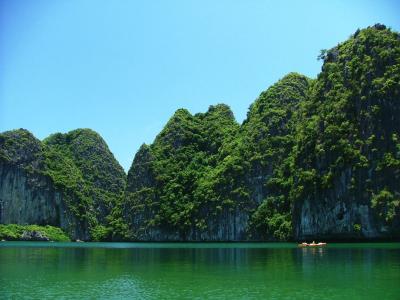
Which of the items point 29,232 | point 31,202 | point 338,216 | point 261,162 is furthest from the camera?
point 31,202

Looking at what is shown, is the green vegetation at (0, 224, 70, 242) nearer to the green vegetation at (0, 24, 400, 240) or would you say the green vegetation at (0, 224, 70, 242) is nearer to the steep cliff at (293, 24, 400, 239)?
the green vegetation at (0, 24, 400, 240)

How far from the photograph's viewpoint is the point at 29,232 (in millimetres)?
98062

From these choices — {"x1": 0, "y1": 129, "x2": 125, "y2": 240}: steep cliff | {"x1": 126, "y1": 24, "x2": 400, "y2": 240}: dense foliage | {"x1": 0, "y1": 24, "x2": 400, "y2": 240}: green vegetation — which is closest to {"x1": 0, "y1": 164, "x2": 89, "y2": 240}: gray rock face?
{"x1": 0, "y1": 129, "x2": 125, "y2": 240}: steep cliff

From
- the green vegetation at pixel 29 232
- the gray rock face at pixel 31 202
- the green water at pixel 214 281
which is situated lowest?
the green water at pixel 214 281

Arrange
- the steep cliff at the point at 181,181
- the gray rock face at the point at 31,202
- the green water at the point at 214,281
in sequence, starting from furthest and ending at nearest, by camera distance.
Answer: the gray rock face at the point at 31,202, the steep cliff at the point at 181,181, the green water at the point at 214,281

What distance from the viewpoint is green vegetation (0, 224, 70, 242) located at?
96.3 meters

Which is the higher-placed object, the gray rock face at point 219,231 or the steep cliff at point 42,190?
the steep cliff at point 42,190

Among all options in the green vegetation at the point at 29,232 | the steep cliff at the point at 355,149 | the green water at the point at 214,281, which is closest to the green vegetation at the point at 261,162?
the steep cliff at the point at 355,149

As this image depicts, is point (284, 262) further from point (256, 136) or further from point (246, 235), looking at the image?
point (256, 136)

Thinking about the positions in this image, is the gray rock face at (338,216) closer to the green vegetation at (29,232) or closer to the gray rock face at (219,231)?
the gray rock face at (219,231)

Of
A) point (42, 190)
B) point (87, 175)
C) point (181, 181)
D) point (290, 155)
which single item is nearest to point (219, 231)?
point (290, 155)

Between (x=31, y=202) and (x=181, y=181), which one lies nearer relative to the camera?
(x=181, y=181)

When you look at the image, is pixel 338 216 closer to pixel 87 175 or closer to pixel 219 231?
pixel 219 231

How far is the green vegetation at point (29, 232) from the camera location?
96.3m
